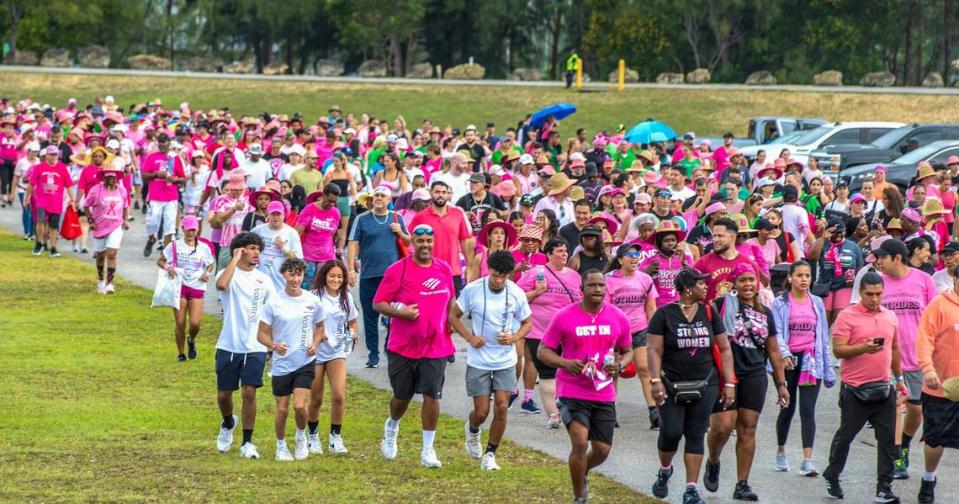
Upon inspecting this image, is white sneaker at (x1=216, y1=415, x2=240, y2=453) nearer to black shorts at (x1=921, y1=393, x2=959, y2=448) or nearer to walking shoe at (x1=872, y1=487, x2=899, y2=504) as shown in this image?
walking shoe at (x1=872, y1=487, x2=899, y2=504)

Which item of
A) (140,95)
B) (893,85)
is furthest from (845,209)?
(893,85)

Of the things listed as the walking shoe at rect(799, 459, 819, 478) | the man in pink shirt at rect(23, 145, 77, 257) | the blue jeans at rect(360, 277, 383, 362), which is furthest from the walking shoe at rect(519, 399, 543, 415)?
the man in pink shirt at rect(23, 145, 77, 257)

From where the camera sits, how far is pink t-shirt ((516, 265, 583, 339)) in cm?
1353

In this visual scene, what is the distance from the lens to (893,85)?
67688 millimetres

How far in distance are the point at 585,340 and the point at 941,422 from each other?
101 inches

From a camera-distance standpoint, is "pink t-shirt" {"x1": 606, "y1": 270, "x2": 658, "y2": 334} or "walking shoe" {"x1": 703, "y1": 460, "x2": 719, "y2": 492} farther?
"pink t-shirt" {"x1": 606, "y1": 270, "x2": 658, "y2": 334}

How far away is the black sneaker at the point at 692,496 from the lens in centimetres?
1087

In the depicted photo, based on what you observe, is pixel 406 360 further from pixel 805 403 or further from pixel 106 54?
pixel 106 54

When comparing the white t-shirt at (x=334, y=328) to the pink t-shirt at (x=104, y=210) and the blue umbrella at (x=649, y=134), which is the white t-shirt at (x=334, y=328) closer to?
the pink t-shirt at (x=104, y=210)

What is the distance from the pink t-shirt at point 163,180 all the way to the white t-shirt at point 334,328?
1166cm

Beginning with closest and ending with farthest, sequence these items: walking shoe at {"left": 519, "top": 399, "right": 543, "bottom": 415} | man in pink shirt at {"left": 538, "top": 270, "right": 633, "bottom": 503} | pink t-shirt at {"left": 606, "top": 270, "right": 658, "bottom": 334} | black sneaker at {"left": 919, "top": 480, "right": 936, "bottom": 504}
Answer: man in pink shirt at {"left": 538, "top": 270, "right": 633, "bottom": 503} → black sneaker at {"left": 919, "top": 480, "right": 936, "bottom": 504} → pink t-shirt at {"left": 606, "top": 270, "right": 658, "bottom": 334} → walking shoe at {"left": 519, "top": 399, "right": 543, "bottom": 415}

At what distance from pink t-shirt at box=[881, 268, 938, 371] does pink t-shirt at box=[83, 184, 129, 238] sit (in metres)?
11.9

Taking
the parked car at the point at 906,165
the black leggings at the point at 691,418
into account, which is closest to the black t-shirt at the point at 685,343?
the black leggings at the point at 691,418

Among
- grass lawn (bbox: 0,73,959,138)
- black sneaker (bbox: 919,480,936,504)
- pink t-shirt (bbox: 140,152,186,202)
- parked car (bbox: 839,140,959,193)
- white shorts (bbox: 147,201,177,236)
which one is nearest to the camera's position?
black sneaker (bbox: 919,480,936,504)
